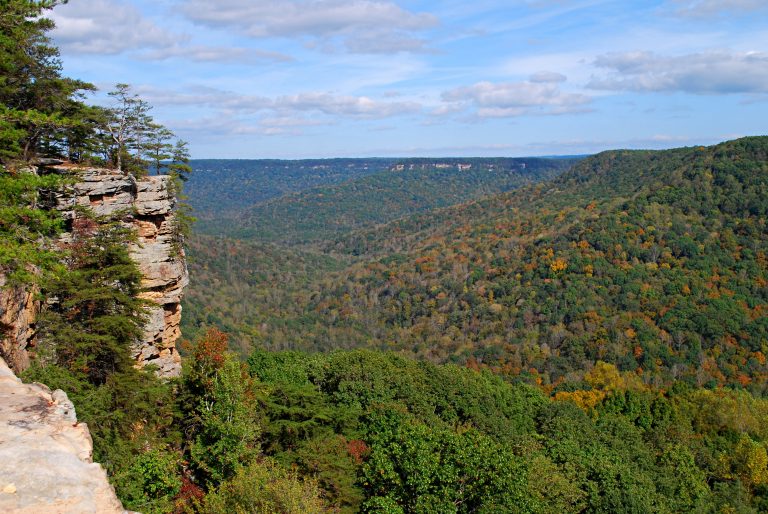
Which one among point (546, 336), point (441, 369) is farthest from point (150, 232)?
point (546, 336)

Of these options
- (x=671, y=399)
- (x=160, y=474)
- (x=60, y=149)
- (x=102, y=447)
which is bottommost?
(x=671, y=399)

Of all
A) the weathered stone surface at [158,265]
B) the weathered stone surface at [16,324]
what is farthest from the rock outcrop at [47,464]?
the weathered stone surface at [158,265]

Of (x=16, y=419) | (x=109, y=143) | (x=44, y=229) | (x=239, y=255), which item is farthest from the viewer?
(x=239, y=255)

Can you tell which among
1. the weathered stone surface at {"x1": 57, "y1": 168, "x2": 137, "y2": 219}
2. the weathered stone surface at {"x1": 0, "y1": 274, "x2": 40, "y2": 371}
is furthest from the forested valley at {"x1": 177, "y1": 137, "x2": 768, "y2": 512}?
the weathered stone surface at {"x1": 0, "y1": 274, "x2": 40, "y2": 371}

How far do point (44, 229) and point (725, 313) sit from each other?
7503 centimetres

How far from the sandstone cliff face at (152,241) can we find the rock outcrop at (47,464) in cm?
1102

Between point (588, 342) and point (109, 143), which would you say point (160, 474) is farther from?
point (588, 342)

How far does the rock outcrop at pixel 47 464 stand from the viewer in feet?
24.3

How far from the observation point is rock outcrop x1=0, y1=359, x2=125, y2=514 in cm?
740

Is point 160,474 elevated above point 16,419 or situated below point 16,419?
below

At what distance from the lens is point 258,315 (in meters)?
107

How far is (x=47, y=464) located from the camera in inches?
316

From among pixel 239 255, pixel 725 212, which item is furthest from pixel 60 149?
pixel 239 255

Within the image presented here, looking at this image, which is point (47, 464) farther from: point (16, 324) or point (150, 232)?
point (150, 232)
